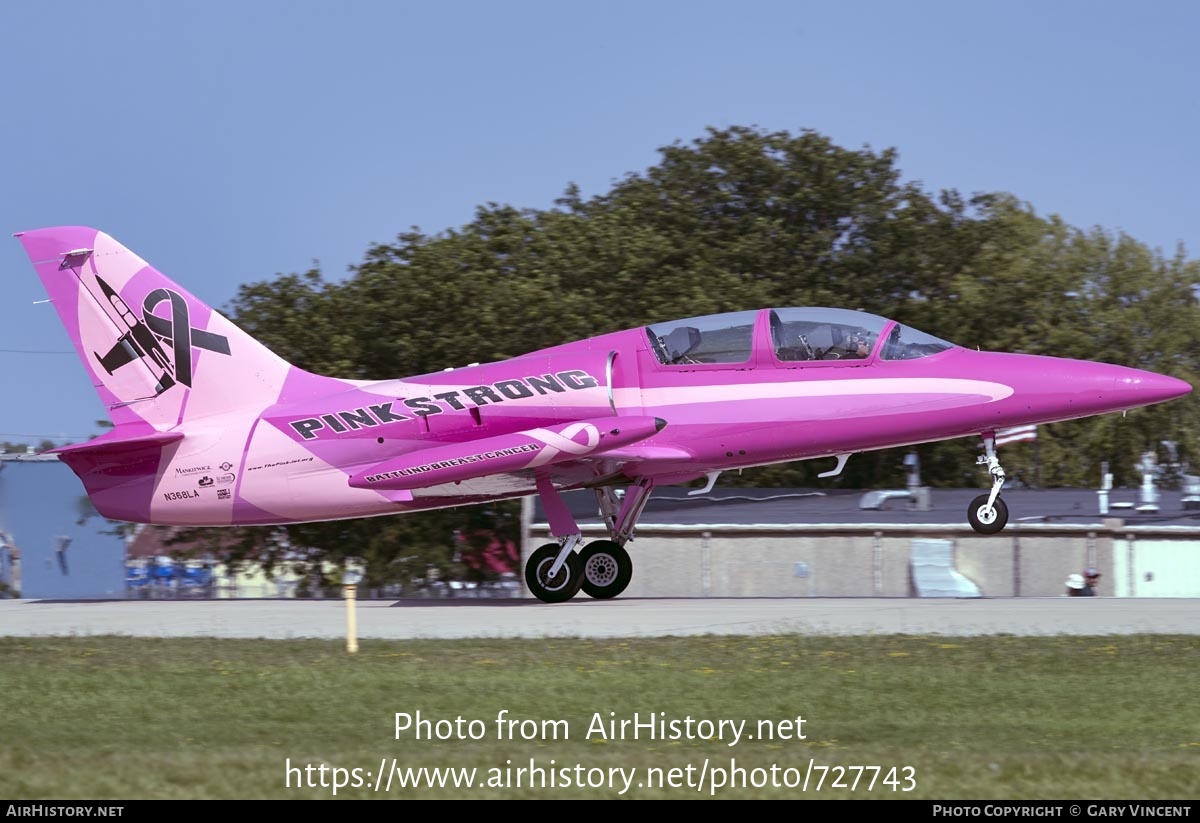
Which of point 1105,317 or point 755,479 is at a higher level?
point 1105,317

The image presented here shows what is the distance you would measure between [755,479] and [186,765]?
101ft

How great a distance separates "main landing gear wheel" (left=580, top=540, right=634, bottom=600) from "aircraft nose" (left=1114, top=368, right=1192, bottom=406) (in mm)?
6462

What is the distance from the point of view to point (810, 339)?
17.6m

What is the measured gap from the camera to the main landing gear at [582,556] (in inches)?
729

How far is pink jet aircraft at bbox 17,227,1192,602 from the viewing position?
17.3 metres

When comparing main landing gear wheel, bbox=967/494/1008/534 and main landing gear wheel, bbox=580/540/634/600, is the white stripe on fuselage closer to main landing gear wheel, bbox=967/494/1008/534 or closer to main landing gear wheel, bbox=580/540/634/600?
main landing gear wheel, bbox=967/494/1008/534

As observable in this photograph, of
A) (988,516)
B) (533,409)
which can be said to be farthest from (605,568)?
(988,516)

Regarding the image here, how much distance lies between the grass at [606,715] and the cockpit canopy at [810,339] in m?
4.43

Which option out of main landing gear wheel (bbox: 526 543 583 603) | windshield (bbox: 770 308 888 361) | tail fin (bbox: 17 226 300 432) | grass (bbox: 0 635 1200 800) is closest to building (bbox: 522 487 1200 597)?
tail fin (bbox: 17 226 300 432)

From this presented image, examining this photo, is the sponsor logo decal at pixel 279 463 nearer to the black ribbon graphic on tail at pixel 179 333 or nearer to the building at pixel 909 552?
the black ribbon graphic on tail at pixel 179 333

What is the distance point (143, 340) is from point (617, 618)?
8.39 m

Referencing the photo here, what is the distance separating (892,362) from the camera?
687 inches
